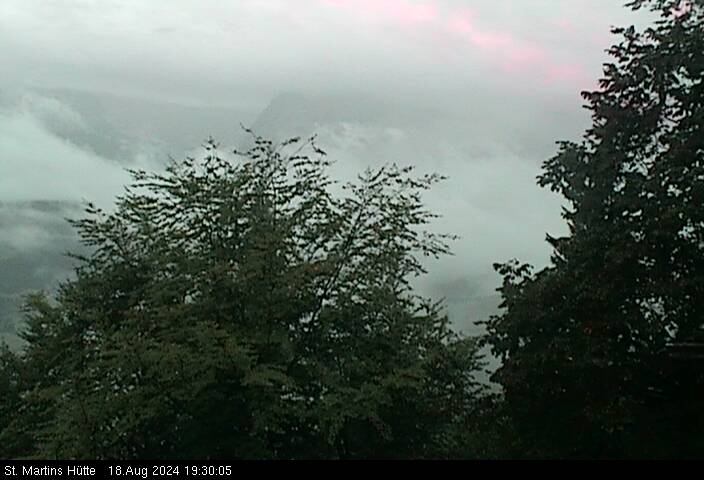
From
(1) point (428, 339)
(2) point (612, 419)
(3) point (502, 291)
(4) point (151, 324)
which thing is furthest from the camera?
(3) point (502, 291)

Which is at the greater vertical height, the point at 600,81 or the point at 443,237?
the point at 600,81

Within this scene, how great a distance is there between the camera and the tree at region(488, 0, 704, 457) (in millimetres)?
11156

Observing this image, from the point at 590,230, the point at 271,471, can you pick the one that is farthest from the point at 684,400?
the point at 271,471

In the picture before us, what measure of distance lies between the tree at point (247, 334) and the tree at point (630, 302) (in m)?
1.61

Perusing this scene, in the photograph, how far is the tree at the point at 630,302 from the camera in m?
11.2

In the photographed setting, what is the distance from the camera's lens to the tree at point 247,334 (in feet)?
33.2

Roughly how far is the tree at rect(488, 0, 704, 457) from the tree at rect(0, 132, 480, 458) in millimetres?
1609

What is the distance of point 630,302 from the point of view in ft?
39.2

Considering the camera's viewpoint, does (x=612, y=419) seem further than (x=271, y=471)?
Yes

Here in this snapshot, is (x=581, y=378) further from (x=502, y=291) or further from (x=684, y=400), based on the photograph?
(x=502, y=291)

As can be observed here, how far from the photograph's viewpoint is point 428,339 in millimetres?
13031

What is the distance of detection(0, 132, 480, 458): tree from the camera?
10125 millimetres

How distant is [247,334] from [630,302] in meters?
5.93

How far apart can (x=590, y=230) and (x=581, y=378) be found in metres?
3.16
